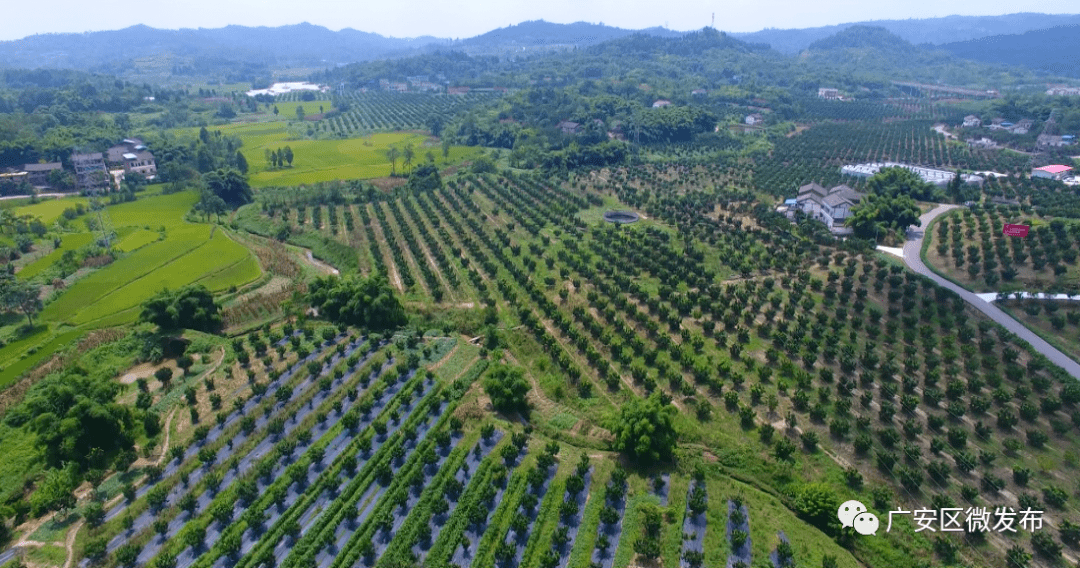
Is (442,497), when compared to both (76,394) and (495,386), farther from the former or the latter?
(76,394)

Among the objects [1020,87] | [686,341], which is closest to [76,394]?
[686,341]

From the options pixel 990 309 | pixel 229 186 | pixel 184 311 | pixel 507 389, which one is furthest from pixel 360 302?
pixel 990 309

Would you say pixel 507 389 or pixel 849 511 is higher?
pixel 507 389

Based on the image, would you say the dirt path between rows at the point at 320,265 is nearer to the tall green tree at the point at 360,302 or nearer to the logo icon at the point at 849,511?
the tall green tree at the point at 360,302

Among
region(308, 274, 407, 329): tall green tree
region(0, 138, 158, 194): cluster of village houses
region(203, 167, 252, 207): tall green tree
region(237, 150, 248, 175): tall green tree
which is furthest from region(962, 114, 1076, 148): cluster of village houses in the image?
region(0, 138, 158, 194): cluster of village houses

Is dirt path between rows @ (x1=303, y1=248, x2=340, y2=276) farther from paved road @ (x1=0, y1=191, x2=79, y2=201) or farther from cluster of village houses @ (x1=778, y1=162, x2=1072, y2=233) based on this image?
cluster of village houses @ (x1=778, y1=162, x2=1072, y2=233)

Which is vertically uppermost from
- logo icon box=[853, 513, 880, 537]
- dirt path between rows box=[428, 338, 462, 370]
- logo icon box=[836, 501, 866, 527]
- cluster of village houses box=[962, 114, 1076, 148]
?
cluster of village houses box=[962, 114, 1076, 148]

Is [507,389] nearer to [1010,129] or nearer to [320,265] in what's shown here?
[320,265]
